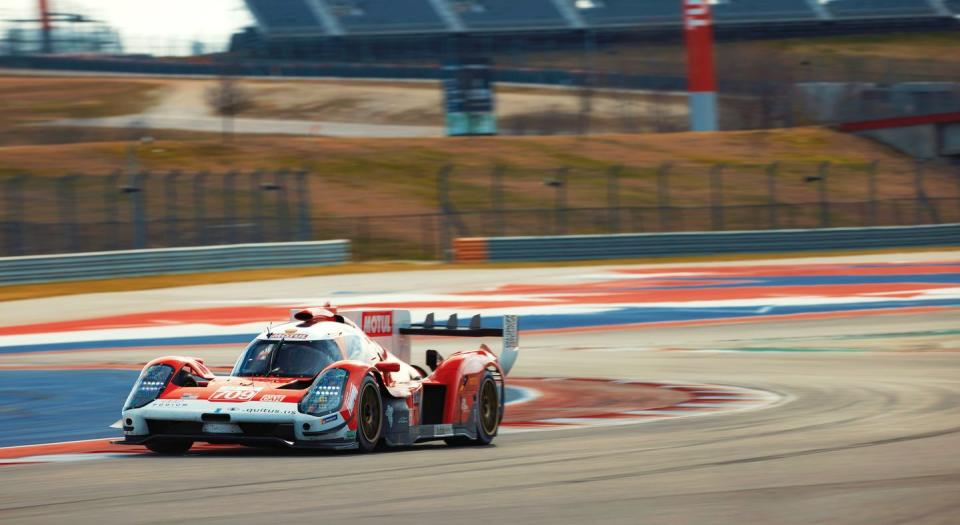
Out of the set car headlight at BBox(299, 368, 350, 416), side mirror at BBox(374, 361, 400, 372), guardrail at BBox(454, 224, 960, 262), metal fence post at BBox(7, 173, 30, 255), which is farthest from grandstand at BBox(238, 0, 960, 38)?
car headlight at BBox(299, 368, 350, 416)

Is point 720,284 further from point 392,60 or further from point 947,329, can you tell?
point 392,60

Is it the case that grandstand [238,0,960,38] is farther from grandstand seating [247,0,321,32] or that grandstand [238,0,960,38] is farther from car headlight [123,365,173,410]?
car headlight [123,365,173,410]

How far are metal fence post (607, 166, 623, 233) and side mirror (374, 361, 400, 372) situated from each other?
108ft

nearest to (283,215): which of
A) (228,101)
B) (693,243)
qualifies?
(693,243)

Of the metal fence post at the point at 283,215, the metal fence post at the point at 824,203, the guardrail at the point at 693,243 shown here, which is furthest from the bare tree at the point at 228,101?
the guardrail at the point at 693,243

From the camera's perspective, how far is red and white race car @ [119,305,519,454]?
10.6m

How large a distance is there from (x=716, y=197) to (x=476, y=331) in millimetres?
40535

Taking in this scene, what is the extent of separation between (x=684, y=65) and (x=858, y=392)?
7170 centimetres

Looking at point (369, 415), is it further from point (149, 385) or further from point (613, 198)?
point (613, 198)

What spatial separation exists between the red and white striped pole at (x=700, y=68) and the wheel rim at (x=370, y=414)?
6100 centimetres

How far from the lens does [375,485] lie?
8.97 m

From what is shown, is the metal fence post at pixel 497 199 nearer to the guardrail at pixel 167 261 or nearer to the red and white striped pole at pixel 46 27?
the guardrail at pixel 167 261

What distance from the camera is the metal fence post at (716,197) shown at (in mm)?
49344

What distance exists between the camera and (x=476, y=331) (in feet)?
43.5
